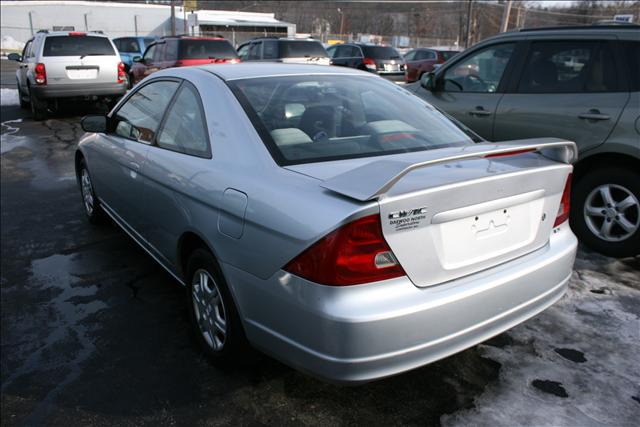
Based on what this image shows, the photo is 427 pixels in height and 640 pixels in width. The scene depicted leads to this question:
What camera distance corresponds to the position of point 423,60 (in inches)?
819

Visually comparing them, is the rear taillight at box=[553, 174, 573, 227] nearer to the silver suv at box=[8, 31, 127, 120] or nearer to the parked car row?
the parked car row

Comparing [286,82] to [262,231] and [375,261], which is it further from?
[375,261]

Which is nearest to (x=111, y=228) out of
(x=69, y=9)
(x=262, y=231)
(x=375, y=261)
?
(x=262, y=231)

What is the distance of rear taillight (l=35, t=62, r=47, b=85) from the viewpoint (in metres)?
11.7

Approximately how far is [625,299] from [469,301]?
2.01 meters

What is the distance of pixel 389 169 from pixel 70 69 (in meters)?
12.0

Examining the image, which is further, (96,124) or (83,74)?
(83,74)

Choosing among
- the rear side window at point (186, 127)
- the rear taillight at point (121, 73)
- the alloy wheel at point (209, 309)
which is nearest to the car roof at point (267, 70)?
the rear side window at point (186, 127)

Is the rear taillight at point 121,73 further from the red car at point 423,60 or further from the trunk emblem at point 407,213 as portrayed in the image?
the trunk emblem at point 407,213

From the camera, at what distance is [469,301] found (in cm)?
221

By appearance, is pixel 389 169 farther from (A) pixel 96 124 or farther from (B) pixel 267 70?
(A) pixel 96 124

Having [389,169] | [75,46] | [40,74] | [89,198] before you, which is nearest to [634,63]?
[389,169]

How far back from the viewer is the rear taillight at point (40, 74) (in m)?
11.7

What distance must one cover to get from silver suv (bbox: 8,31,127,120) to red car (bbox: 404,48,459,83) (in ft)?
34.3
